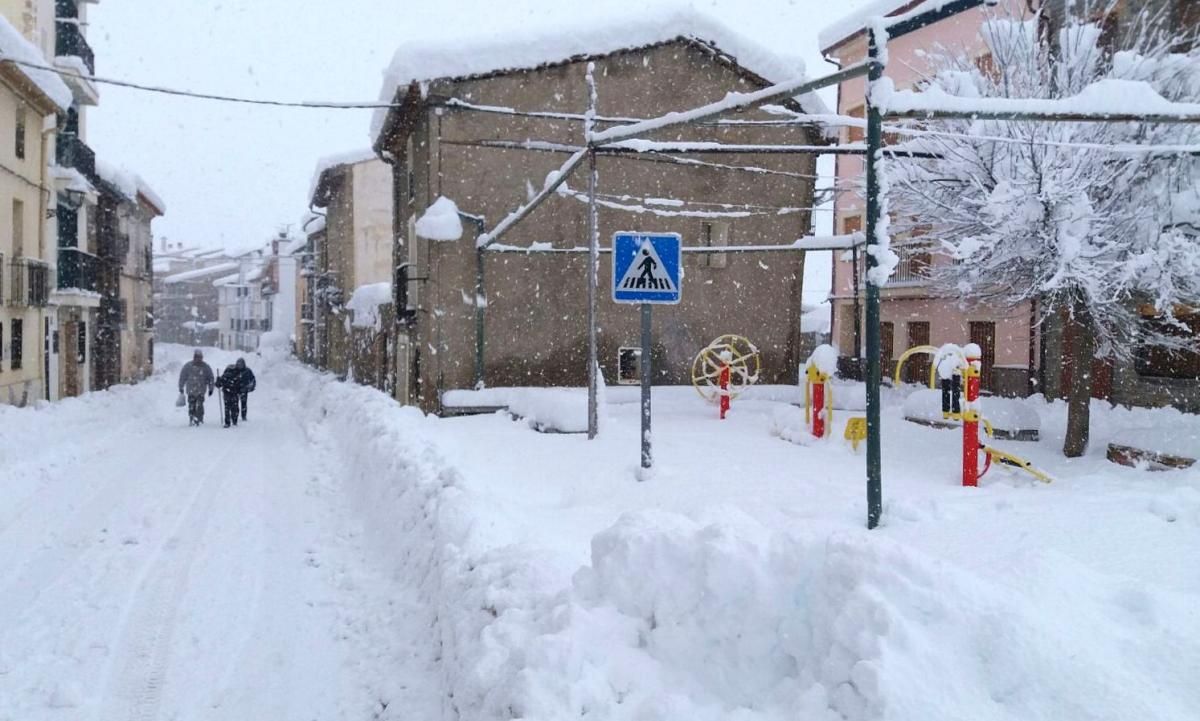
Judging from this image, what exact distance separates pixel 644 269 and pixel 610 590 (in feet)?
13.3

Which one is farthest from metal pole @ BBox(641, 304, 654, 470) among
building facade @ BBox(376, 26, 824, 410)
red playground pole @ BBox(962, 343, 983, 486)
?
building facade @ BBox(376, 26, 824, 410)

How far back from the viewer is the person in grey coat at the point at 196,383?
18797 mm

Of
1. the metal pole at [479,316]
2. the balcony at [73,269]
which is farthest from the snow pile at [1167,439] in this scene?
the balcony at [73,269]

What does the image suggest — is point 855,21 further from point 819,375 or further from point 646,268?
point 646,268

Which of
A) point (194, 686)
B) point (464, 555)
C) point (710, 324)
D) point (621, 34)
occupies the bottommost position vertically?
point (194, 686)

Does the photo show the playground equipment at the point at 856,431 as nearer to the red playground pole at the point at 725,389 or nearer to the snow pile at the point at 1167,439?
the snow pile at the point at 1167,439

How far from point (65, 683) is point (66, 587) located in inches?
81.1

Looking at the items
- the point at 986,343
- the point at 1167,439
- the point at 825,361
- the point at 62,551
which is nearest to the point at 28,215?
the point at 62,551

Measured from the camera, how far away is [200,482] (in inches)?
440

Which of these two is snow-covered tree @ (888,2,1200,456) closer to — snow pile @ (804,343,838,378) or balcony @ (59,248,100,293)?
snow pile @ (804,343,838,378)

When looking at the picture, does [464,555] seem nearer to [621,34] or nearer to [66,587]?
[66,587]

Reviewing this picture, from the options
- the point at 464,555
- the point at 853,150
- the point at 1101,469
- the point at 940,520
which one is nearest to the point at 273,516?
the point at 464,555

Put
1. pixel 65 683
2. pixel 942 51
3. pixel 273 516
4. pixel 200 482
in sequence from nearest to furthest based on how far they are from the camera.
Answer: pixel 65 683 < pixel 273 516 < pixel 200 482 < pixel 942 51

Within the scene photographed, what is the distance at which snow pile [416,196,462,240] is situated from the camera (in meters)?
16.2
